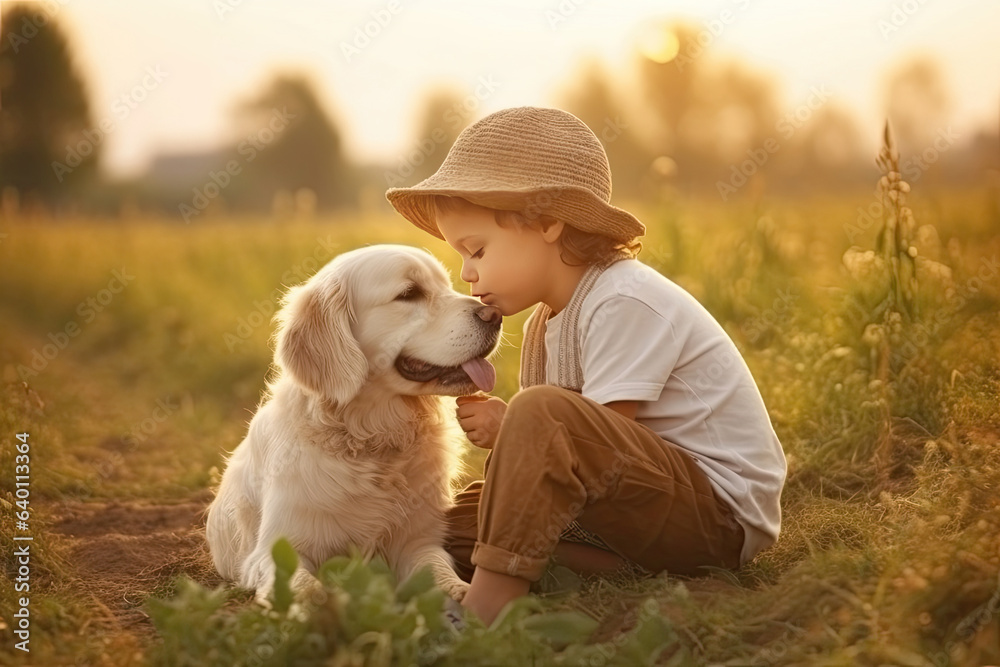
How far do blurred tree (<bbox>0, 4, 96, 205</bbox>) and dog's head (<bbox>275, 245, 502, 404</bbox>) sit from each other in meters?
15.8

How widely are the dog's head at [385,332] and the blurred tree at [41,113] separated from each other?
1581cm

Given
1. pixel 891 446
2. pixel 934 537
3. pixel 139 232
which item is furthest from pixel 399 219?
pixel 934 537

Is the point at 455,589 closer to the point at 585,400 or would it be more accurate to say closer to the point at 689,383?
the point at 585,400

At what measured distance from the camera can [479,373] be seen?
2881 mm

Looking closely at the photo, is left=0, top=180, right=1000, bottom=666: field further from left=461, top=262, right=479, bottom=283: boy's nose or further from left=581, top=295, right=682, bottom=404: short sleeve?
left=461, top=262, right=479, bottom=283: boy's nose

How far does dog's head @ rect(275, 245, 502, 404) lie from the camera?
9.25 feet

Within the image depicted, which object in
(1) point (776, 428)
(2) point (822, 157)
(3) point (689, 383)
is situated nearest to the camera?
(3) point (689, 383)

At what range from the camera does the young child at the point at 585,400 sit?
7.54ft

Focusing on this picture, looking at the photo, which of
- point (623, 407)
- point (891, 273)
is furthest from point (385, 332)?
point (891, 273)

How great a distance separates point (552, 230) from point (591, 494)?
0.86 metres

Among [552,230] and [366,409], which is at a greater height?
[552,230]

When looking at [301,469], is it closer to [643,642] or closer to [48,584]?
[48,584]

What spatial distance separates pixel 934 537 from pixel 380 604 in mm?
1520

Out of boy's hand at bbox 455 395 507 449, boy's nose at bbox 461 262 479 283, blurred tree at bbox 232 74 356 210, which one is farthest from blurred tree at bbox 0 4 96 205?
boy's hand at bbox 455 395 507 449
